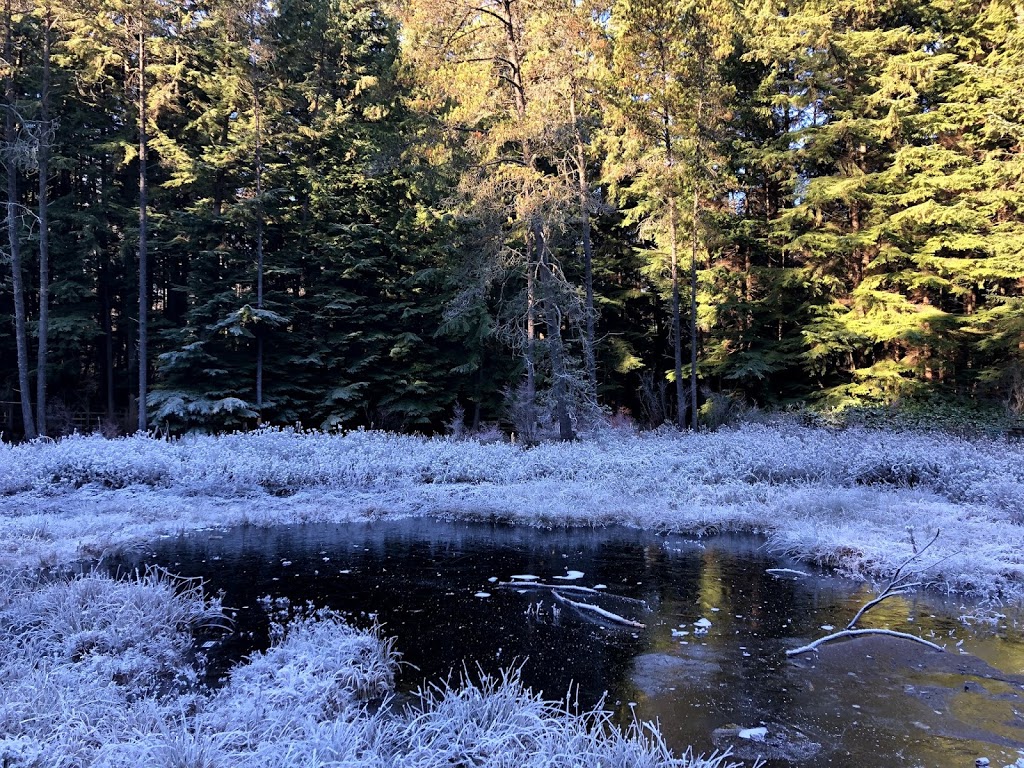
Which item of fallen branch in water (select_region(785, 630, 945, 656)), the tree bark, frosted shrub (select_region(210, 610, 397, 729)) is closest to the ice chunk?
fallen branch in water (select_region(785, 630, 945, 656))

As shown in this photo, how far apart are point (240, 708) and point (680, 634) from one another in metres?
3.67

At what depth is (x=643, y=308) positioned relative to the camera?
91.3 feet

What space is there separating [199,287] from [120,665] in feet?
70.7

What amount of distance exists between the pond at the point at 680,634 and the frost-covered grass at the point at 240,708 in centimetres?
46

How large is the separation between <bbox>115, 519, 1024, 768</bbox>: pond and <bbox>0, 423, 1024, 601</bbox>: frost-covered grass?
82 cm

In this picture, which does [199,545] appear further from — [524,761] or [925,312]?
[925,312]

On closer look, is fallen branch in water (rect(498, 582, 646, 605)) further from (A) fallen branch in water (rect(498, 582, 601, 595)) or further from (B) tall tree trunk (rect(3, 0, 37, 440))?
(B) tall tree trunk (rect(3, 0, 37, 440))

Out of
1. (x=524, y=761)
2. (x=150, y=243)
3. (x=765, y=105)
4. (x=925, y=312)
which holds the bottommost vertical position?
(x=524, y=761)

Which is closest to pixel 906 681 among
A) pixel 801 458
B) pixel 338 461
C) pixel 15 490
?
pixel 801 458

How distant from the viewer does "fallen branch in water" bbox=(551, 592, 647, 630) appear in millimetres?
5723

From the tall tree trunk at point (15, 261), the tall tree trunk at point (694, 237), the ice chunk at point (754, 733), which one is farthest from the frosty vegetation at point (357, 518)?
the tall tree trunk at point (15, 261)

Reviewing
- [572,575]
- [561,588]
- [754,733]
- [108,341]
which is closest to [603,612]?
[561,588]

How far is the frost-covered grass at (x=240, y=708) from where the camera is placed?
302cm

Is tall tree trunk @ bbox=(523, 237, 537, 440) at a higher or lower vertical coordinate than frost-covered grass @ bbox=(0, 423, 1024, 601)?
higher
